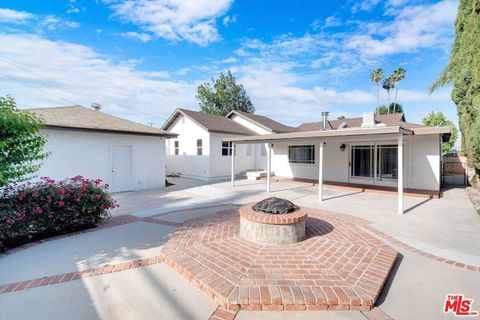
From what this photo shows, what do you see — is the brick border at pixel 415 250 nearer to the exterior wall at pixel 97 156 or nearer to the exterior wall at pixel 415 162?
the exterior wall at pixel 415 162

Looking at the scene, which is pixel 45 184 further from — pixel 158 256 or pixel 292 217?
pixel 292 217

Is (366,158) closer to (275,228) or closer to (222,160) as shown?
(222,160)

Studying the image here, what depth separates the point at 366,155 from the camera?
11.8 metres

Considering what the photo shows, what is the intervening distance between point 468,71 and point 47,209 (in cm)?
1574

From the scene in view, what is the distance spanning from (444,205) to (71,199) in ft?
38.2

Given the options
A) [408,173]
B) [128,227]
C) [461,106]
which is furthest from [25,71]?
[461,106]

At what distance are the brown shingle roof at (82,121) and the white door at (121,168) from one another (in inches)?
38.1

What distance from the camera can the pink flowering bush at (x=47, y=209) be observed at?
4.29 meters

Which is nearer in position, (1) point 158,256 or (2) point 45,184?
(1) point 158,256

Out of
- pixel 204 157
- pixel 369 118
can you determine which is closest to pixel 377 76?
pixel 369 118

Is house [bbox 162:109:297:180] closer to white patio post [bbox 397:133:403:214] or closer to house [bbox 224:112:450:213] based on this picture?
house [bbox 224:112:450:213]

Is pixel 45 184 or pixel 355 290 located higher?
pixel 45 184

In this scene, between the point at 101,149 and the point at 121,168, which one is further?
the point at 121,168

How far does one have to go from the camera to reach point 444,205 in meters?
7.98
